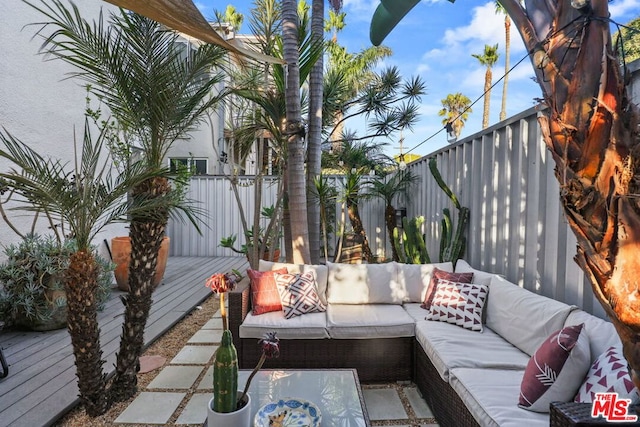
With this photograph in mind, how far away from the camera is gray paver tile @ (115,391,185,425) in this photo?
215cm

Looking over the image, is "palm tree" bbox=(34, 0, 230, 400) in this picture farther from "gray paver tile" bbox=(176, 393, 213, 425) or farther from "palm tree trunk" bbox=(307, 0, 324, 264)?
"palm tree trunk" bbox=(307, 0, 324, 264)

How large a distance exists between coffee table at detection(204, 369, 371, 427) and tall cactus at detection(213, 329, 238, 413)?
26 cm

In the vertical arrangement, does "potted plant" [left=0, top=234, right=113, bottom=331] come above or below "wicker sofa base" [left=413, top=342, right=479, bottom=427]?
above

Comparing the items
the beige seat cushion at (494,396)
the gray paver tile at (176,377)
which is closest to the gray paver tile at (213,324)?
the gray paver tile at (176,377)

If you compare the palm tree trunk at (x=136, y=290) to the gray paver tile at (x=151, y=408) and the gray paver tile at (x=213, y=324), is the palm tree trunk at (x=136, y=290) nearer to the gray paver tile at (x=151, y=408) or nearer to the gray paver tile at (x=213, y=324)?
the gray paver tile at (x=151, y=408)

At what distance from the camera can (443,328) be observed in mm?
2578

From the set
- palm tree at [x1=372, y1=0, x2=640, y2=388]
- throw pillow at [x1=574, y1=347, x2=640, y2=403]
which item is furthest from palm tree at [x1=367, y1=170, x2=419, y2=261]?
palm tree at [x1=372, y1=0, x2=640, y2=388]

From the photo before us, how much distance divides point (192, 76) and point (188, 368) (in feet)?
7.56

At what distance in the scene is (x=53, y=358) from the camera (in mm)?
2932

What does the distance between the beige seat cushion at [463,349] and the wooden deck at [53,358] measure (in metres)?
2.42

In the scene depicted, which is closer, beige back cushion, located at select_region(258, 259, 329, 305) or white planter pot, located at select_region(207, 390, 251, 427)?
white planter pot, located at select_region(207, 390, 251, 427)

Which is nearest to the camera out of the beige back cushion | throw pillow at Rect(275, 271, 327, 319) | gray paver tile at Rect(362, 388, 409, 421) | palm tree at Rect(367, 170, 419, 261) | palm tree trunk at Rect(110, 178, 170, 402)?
gray paver tile at Rect(362, 388, 409, 421)

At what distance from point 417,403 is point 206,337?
2.15 meters

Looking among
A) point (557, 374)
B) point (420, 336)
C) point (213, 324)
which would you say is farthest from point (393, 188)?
point (557, 374)
